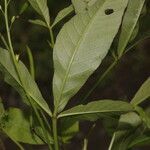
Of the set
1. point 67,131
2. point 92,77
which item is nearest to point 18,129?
point 67,131

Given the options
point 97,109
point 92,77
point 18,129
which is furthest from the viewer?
point 92,77

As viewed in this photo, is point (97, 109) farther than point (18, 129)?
No

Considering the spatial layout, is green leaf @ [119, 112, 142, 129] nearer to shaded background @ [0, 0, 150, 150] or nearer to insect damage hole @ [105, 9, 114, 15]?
insect damage hole @ [105, 9, 114, 15]

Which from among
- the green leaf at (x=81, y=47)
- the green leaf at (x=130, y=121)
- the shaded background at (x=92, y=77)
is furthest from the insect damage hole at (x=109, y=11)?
the shaded background at (x=92, y=77)

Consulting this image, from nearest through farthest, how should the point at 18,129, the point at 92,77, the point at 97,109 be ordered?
the point at 97,109 → the point at 18,129 → the point at 92,77

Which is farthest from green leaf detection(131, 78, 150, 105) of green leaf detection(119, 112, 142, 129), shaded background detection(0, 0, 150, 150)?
shaded background detection(0, 0, 150, 150)

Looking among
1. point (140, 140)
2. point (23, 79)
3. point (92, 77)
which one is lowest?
point (92, 77)

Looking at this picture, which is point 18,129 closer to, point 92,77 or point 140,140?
point 140,140
